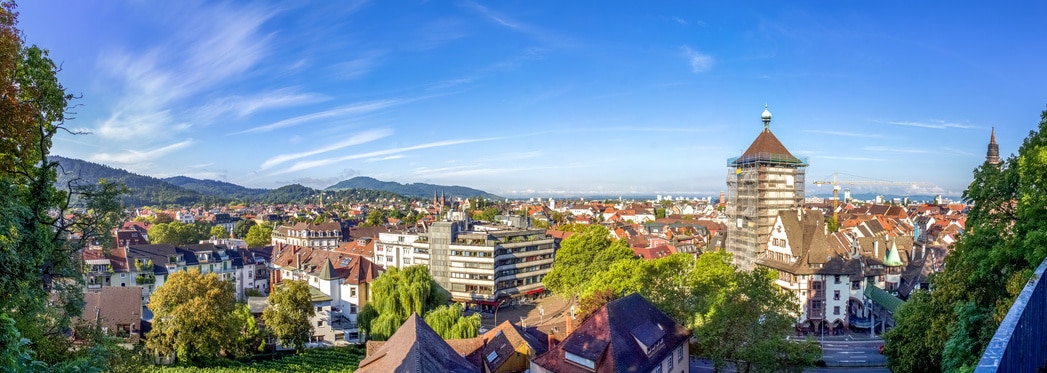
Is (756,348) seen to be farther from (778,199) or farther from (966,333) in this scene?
(778,199)

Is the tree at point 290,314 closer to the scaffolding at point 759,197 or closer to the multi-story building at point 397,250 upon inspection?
the multi-story building at point 397,250

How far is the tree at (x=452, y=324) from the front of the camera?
35.4 metres

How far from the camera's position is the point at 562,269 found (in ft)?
173

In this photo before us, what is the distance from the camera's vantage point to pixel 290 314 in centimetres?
3747

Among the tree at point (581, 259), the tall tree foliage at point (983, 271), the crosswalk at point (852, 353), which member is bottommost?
the crosswalk at point (852, 353)

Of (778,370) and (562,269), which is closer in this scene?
(778,370)

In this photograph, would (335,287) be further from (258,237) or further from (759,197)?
(258,237)

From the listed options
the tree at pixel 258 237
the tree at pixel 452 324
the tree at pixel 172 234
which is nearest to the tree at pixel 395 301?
the tree at pixel 452 324

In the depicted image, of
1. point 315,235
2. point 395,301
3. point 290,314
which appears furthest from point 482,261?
point 315,235

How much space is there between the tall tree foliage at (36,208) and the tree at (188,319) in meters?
20.8

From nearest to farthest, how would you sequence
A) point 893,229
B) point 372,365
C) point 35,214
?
point 35,214
point 372,365
point 893,229

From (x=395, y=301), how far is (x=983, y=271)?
3332 centimetres

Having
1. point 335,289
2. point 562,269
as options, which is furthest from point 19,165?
point 562,269

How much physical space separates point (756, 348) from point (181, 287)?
31.2 meters
